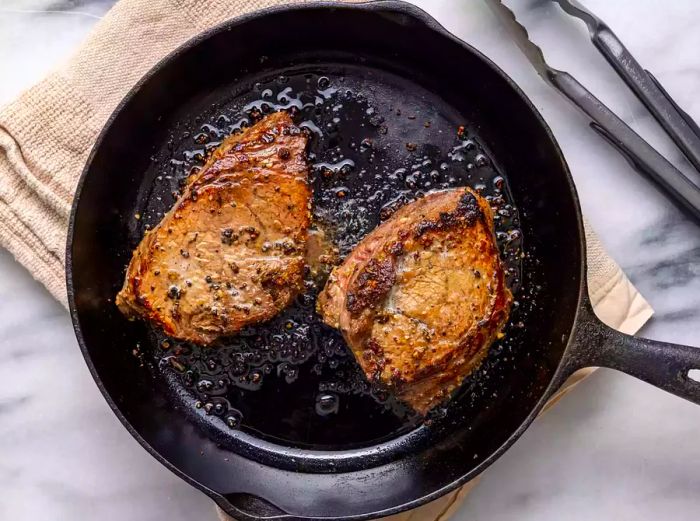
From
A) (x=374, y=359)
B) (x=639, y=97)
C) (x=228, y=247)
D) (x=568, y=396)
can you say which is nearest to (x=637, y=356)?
(x=568, y=396)

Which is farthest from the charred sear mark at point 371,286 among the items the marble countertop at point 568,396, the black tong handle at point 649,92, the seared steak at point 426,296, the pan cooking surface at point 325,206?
the black tong handle at point 649,92

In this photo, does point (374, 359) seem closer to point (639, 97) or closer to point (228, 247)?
point (228, 247)

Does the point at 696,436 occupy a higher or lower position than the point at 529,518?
higher

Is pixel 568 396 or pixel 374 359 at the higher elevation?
pixel 374 359

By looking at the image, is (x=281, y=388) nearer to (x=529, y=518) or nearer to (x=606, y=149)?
(x=529, y=518)

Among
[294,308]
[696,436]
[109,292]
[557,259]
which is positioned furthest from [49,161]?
[696,436]

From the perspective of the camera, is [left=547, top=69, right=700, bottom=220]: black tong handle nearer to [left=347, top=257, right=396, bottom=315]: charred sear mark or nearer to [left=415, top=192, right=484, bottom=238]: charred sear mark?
[left=415, top=192, right=484, bottom=238]: charred sear mark

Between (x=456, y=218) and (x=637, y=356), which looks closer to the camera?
(x=637, y=356)

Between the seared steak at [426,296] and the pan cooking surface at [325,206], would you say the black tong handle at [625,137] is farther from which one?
the seared steak at [426,296]
